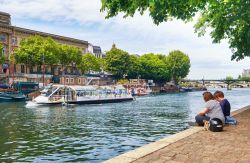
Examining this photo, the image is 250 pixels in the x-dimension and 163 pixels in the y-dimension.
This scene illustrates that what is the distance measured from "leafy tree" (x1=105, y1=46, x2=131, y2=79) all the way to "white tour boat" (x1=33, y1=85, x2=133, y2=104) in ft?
143

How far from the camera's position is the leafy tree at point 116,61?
121 metres

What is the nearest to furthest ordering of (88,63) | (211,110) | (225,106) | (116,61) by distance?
(211,110) < (225,106) < (88,63) < (116,61)

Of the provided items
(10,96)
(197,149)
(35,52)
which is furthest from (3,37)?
(197,149)

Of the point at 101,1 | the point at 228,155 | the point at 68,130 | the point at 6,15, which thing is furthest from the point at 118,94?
the point at 228,155

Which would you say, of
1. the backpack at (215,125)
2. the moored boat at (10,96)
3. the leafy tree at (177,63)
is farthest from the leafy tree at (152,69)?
the backpack at (215,125)

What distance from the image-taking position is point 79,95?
6512cm

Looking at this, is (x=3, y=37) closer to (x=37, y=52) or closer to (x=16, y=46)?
(x=16, y=46)

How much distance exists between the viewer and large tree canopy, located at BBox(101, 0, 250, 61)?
1521 cm

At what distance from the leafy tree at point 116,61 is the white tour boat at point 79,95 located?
143 ft

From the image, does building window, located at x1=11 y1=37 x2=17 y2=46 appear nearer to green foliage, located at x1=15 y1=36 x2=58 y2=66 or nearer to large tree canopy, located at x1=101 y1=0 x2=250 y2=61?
green foliage, located at x1=15 y1=36 x2=58 y2=66

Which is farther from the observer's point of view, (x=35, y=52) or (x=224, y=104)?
(x=35, y=52)

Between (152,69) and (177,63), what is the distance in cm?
3092

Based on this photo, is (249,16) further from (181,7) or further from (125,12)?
(125,12)

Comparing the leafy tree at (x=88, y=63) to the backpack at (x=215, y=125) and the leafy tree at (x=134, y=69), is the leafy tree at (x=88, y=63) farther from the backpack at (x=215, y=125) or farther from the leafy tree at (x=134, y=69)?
the backpack at (x=215, y=125)
